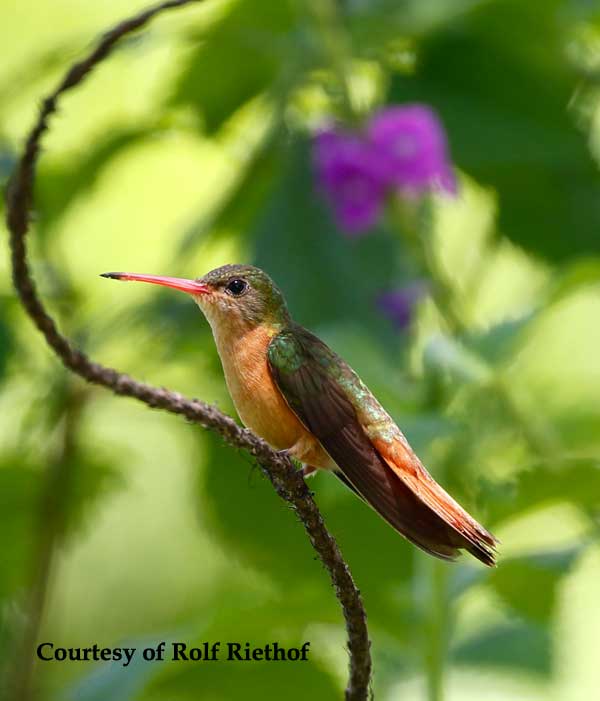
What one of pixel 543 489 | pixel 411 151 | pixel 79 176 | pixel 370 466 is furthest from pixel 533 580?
pixel 79 176

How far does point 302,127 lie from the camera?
4289mm

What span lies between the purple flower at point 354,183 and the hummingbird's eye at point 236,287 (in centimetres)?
144

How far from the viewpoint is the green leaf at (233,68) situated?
4.05m

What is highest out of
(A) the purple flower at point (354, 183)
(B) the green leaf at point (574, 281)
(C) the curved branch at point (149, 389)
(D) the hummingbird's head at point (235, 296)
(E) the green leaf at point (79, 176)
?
(E) the green leaf at point (79, 176)

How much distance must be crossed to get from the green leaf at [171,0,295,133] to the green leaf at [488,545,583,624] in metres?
1.83

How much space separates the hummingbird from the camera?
6.53 ft

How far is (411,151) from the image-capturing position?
3.69 m

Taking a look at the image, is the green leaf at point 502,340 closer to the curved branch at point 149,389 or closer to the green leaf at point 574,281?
the green leaf at point 574,281

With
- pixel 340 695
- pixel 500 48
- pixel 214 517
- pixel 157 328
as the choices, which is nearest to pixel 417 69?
pixel 500 48

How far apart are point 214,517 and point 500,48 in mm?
1753

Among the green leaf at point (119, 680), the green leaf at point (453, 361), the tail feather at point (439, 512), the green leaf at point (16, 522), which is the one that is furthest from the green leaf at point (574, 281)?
the green leaf at point (16, 522)

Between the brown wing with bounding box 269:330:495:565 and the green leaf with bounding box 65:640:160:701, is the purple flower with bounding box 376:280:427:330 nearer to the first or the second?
the green leaf with bounding box 65:640:160:701

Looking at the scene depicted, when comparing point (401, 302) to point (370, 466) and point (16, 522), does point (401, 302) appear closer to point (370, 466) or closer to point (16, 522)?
point (16, 522)

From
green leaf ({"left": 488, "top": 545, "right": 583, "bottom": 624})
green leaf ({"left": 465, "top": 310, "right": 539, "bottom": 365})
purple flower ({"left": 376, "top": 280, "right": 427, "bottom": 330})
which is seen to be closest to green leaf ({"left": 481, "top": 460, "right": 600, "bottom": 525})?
green leaf ({"left": 488, "top": 545, "right": 583, "bottom": 624})
